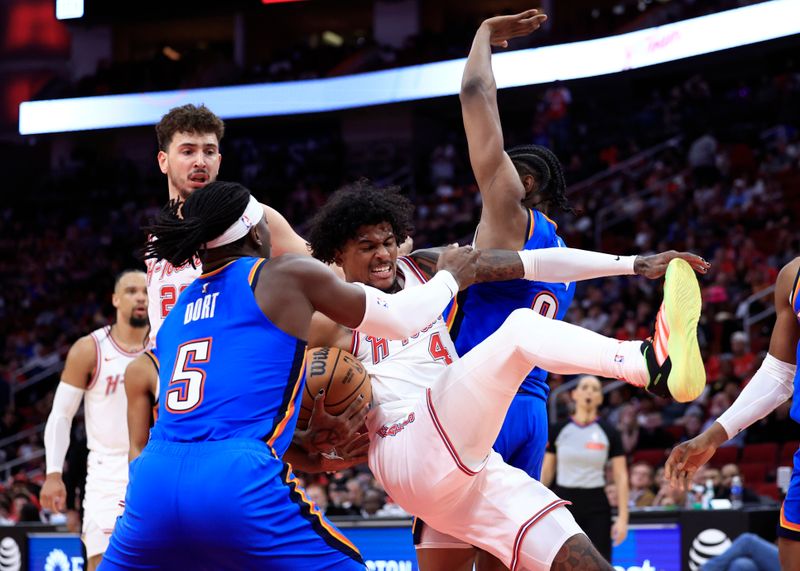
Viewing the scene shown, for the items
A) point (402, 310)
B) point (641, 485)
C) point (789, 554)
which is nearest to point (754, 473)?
point (641, 485)

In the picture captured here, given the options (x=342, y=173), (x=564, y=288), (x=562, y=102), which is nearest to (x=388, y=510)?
(x=564, y=288)

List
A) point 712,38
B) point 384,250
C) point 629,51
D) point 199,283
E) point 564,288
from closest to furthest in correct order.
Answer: point 199,283, point 384,250, point 564,288, point 712,38, point 629,51

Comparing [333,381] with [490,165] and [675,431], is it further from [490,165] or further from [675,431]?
[675,431]

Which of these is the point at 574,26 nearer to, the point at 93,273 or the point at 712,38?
the point at 712,38

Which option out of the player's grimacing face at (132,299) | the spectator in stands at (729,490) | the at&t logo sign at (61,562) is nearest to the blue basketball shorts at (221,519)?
the player's grimacing face at (132,299)

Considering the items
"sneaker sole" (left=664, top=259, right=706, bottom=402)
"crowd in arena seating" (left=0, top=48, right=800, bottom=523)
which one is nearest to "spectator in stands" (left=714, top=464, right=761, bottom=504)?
"crowd in arena seating" (left=0, top=48, right=800, bottom=523)

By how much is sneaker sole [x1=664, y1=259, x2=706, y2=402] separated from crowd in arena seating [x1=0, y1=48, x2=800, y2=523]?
5587 mm

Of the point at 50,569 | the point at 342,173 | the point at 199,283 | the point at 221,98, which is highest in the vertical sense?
the point at 221,98

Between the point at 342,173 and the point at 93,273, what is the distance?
5711 millimetres

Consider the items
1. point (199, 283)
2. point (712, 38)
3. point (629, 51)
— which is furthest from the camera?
point (629, 51)

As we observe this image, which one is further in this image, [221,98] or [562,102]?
[221,98]

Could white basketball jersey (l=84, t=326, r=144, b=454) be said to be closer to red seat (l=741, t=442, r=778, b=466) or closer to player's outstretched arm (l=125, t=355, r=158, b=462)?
player's outstretched arm (l=125, t=355, r=158, b=462)

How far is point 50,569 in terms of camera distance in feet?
33.1

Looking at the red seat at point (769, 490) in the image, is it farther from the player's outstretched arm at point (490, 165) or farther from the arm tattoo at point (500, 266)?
the arm tattoo at point (500, 266)
